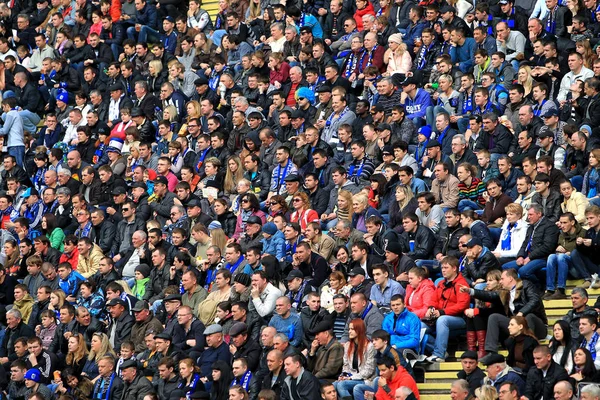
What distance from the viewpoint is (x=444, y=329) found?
14.8 meters

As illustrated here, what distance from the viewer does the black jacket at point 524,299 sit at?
14.4 metres

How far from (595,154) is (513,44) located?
403 centimetres

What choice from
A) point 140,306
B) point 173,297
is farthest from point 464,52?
point 140,306

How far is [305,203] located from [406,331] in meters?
3.68

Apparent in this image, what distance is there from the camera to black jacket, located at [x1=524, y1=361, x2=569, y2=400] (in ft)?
43.4

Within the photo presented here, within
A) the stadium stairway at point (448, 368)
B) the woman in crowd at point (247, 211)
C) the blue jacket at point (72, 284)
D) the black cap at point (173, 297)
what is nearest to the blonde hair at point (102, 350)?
the black cap at point (173, 297)

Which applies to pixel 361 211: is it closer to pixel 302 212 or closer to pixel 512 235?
pixel 302 212

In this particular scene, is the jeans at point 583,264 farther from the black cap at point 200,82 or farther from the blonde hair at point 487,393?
the black cap at point 200,82

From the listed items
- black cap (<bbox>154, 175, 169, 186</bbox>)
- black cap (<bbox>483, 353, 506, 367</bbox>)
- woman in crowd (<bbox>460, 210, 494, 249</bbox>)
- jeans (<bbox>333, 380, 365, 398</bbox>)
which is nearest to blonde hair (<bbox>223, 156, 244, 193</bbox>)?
black cap (<bbox>154, 175, 169, 186</bbox>)

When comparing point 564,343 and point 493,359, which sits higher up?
point 564,343

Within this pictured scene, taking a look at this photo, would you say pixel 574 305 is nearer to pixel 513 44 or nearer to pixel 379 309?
pixel 379 309

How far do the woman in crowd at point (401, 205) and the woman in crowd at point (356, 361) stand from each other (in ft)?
8.72

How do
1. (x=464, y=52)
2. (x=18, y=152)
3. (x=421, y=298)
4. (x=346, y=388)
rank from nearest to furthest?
(x=346, y=388)
(x=421, y=298)
(x=464, y=52)
(x=18, y=152)

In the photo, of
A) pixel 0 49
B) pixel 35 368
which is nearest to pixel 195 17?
pixel 0 49
